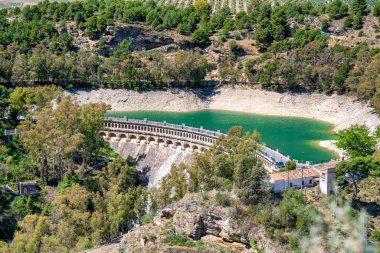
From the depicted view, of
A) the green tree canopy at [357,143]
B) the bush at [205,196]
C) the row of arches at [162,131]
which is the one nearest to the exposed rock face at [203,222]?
the bush at [205,196]

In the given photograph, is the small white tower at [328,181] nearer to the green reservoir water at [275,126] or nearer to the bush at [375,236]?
the bush at [375,236]

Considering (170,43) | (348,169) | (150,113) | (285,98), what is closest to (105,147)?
(150,113)

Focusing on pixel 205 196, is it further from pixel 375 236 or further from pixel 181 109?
pixel 181 109

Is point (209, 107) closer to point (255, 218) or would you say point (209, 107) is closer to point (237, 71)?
point (237, 71)

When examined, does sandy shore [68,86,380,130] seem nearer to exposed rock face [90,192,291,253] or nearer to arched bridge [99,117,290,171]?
arched bridge [99,117,290,171]

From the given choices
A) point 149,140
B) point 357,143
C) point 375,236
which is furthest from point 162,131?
point 375,236
